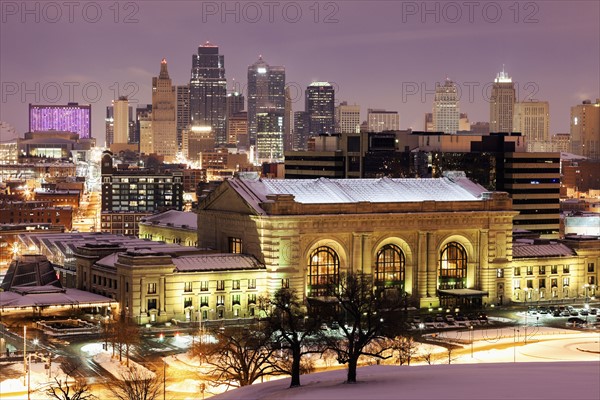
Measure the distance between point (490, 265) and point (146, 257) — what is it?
3937 cm

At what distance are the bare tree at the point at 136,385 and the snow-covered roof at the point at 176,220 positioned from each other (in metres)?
78.2

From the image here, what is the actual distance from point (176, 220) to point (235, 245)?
4447cm

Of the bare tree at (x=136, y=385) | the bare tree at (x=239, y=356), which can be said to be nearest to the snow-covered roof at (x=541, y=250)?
the bare tree at (x=239, y=356)

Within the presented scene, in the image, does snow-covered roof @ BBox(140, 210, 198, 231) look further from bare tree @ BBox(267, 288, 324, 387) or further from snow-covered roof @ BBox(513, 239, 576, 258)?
bare tree @ BBox(267, 288, 324, 387)

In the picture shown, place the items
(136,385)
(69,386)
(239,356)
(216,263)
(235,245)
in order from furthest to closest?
1. (235,245)
2. (216,263)
3. (69,386)
4. (239,356)
5. (136,385)

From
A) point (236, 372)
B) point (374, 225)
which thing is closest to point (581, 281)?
point (374, 225)

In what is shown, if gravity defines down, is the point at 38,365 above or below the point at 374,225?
below

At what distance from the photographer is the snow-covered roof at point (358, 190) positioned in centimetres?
13875

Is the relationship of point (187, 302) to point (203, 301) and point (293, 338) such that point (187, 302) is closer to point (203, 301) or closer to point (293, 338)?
point (203, 301)

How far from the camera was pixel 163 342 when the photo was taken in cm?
11569

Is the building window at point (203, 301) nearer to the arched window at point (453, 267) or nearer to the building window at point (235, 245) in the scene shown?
the building window at point (235, 245)

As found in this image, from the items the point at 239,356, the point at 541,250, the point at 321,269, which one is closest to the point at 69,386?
the point at 239,356

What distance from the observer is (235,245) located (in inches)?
5586

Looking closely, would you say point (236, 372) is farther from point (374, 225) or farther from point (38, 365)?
point (374, 225)
